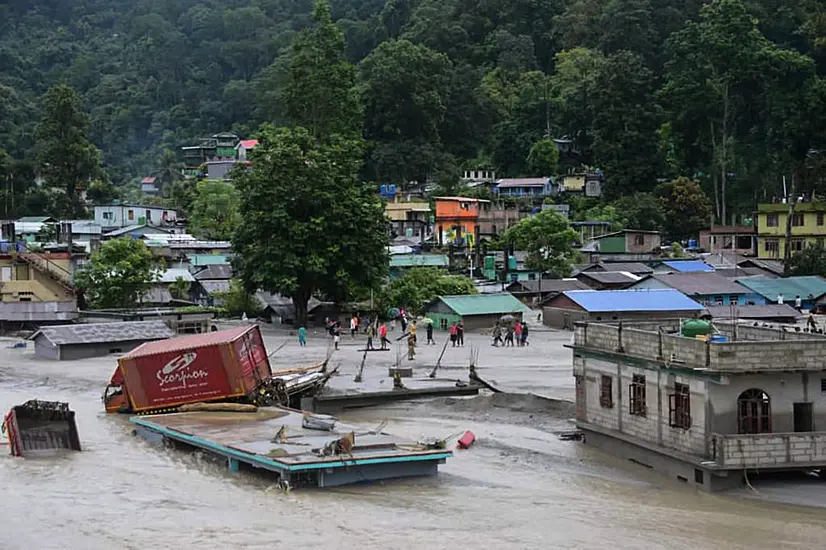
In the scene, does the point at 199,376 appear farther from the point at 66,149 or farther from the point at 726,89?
the point at 66,149

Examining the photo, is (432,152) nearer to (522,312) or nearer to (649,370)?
(522,312)

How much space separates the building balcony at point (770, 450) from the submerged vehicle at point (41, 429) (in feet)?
39.8

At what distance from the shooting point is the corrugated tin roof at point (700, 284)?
1954 inches

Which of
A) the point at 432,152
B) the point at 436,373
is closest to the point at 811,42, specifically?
the point at 432,152

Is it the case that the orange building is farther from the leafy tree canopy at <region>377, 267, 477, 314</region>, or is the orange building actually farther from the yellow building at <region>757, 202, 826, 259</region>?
the leafy tree canopy at <region>377, 267, 477, 314</region>

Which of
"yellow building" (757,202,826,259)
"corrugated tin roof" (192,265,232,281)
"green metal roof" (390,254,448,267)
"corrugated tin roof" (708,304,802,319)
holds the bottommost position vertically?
"corrugated tin roof" (708,304,802,319)

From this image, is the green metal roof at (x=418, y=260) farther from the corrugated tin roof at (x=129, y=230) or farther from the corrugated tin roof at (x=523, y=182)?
the corrugated tin roof at (x=523, y=182)

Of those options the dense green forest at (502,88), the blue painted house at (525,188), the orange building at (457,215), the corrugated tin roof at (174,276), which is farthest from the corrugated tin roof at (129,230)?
the blue painted house at (525,188)

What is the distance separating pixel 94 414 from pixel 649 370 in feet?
43.7

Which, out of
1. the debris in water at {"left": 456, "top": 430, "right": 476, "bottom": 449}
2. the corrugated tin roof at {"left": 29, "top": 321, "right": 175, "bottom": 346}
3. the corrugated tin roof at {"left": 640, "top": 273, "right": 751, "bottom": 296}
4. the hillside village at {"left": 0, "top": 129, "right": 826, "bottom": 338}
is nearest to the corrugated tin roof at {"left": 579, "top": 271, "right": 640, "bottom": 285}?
the hillside village at {"left": 0, "top": 129, "right": 826, "bottom": 338}

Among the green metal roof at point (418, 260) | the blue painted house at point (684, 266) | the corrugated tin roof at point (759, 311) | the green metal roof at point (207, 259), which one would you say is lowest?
the corrugated tin roof at point (759, 311)

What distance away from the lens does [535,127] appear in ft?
272

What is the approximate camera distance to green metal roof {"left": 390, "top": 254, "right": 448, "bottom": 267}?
5766 cm

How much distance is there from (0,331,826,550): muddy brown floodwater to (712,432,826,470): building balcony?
2.13 ft
